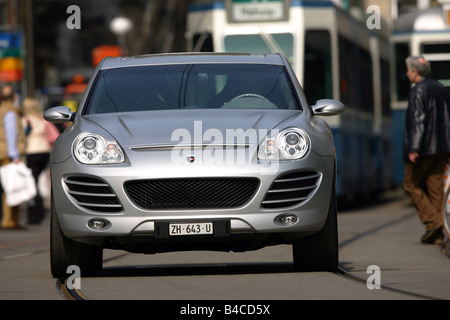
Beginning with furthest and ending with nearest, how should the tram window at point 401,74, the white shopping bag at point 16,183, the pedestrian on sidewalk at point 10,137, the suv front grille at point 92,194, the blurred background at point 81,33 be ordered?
the blurred background at point 81,33 < the tram window at point 401,74 < the white shopping bag at point 16,183 < the pedestrian on sidewalk at point 10,137 < the suv front grille at point 92,194

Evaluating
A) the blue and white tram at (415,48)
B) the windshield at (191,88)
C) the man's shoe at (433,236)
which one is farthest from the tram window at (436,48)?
the windshield at (191,88)

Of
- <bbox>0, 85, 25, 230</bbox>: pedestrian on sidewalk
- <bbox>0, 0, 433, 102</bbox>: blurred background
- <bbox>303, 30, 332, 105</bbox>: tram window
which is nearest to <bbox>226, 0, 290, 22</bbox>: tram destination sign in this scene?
<bbox>303, 30, 332, 105</bbox>: tram window

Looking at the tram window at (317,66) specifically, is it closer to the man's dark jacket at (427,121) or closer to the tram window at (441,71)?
the tram window at (441,71)

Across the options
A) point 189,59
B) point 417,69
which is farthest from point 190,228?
point 417,69

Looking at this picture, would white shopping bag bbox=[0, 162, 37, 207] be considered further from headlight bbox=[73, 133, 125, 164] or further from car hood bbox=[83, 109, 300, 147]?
headlight bbox=[73, 133, 125, 164]

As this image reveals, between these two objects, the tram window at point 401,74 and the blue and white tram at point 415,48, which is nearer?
the blue and white tram at point 415,48

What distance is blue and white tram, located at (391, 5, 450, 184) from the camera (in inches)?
911

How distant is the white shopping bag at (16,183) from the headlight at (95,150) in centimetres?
933

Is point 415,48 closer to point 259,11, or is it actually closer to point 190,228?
point 259,11

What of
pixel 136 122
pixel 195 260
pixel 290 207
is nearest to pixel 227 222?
pixel 290 207

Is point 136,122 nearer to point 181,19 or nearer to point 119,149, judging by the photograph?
point 119,149

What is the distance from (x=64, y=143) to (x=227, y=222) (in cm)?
133

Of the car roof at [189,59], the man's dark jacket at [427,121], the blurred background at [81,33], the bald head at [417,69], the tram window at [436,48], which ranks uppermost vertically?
the car roof at [189,59]

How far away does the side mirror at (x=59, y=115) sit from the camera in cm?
1041
